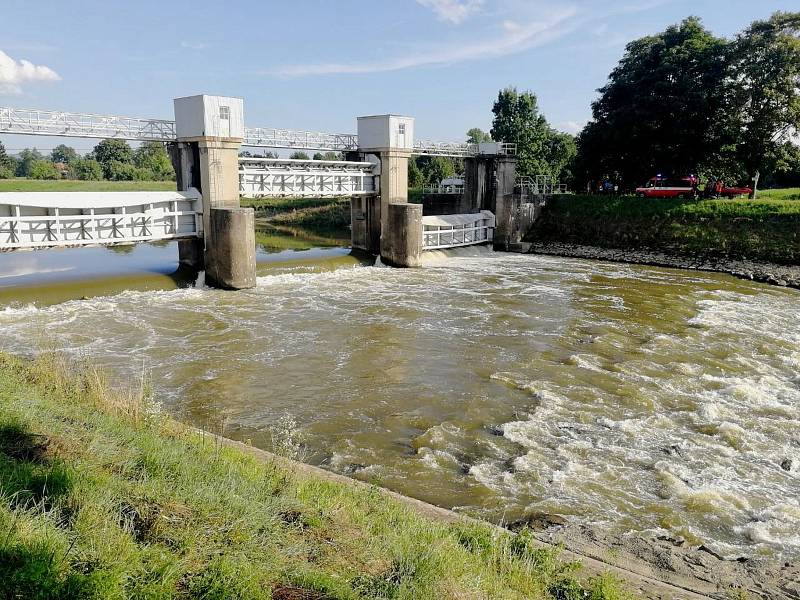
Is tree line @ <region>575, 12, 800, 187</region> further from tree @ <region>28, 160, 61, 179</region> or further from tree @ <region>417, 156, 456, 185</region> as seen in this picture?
tree @ <region>28, 160, 61, 179</region>

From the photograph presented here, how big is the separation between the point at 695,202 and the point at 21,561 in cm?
3622

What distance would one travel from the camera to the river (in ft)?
30.7

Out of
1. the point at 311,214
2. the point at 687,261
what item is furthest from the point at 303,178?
the point at 311,214

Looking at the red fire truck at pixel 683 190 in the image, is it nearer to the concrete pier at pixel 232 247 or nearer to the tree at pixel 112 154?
the concrete pier at pixel 232 247

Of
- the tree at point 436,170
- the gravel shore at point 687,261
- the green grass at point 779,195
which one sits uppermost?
the tree at point 436,170

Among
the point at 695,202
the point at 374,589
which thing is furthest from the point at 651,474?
the point at 695,202

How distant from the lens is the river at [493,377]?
9.35 m

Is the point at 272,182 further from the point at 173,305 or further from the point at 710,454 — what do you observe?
the point at 710,454

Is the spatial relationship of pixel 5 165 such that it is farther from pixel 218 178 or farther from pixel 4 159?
pixel 218 178

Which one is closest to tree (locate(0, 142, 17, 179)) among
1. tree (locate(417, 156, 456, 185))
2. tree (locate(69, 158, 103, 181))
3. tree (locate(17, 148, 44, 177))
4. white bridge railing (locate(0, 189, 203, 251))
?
tree (locate(69, 158, 103, 181))

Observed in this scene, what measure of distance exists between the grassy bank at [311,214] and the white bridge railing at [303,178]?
20994mm

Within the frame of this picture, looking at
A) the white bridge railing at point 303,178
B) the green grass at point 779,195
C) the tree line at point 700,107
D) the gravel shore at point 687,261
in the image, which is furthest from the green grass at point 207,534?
the green grass at point 779,195

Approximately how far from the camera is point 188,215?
2430 centimetres

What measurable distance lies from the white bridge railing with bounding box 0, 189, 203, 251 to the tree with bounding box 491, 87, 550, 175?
35766 mm
